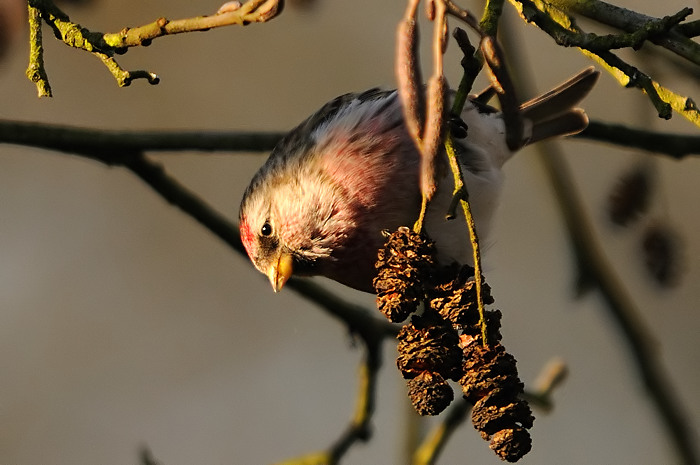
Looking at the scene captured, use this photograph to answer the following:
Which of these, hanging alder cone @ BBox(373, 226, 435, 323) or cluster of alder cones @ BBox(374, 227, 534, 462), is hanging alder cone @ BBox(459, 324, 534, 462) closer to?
cluster of alder cones @ BBox(374, 227, 534, 462)

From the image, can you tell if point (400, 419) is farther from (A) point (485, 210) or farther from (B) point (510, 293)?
(B) point (510, 293)

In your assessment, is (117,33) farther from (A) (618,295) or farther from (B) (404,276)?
(A) (618,295)

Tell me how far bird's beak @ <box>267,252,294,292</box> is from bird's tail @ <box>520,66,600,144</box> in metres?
0.81

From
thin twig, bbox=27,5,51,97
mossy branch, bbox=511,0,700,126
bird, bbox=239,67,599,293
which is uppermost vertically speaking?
mossy branch, bbox=511,0,700,126

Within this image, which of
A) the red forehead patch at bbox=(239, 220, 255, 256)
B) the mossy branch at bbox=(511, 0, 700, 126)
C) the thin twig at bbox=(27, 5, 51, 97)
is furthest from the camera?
the red forehead patch at bbox=(239, 220, 255, 256)

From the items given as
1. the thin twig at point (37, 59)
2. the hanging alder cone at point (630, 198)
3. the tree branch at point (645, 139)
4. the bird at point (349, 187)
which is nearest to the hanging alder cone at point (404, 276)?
the thin twig at point (37, 59)

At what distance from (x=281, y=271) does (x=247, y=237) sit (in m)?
0.15

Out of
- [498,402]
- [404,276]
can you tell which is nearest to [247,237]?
[404,276]

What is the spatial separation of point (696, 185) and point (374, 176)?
2714 mm

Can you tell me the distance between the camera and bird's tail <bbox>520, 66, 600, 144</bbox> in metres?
2.77

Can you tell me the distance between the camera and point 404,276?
124 cm

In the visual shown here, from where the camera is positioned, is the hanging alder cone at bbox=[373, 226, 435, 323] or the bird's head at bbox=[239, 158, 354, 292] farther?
the bird's head at bbox=[239, 158, 354, 292]

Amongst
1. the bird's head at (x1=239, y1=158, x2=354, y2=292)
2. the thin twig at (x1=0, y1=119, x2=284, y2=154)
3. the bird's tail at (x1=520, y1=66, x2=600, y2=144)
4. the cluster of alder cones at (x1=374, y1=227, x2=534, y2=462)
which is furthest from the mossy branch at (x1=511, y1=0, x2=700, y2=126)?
the bird's tail at (x1=520, y1=66, x2=600, y2=144)

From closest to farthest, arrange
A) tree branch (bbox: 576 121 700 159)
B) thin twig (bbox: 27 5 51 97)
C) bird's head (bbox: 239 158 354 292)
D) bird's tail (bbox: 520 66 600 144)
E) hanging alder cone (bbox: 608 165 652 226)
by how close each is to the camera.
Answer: thin twig (bbox: 27 5 51 97) < hanging alder cone (bbox: 608 165 652 226) < tree branch (bbox: 576 121 700 159) < bird's head (bbox: 239 158 354 292) < bird's tail (bbox: 520 66 600 144)
